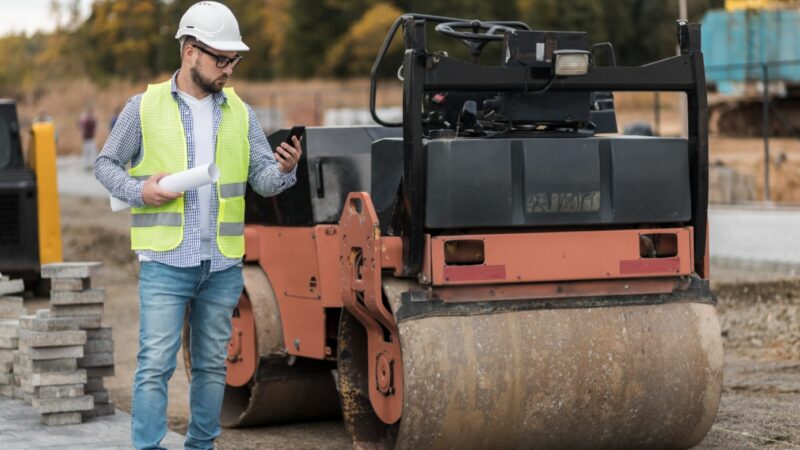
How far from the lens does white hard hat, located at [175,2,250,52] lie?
19.1ft

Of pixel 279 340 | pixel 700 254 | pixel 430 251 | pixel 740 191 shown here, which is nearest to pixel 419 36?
pixel 430 251

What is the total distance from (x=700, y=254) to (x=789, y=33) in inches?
1141

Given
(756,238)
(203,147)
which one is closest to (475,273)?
(203,147)

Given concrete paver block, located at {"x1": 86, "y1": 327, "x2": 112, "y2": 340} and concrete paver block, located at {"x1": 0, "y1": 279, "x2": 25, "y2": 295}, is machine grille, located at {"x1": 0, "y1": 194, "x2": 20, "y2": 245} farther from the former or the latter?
concrete paver block, located at {"x1": 86, "y1": 327, "x2": 112, "y2": 340}

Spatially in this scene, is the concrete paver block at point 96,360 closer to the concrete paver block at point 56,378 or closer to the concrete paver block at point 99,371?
the concrete paver block at point 99,371

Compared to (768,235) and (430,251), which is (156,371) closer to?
(430,251)

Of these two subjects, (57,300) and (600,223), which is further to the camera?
(57,300)

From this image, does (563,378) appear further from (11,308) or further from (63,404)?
(11,308)

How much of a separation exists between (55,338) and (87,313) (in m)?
0.30

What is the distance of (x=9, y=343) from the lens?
8023mm

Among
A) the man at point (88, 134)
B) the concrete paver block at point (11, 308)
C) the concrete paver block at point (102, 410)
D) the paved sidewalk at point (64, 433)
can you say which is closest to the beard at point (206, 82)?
the paved sidewalk at point (64, 433)

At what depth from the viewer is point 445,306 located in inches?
241

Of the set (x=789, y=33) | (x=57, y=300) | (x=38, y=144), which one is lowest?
Answer: (x=57, y=300)

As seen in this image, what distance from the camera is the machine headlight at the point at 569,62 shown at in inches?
244
